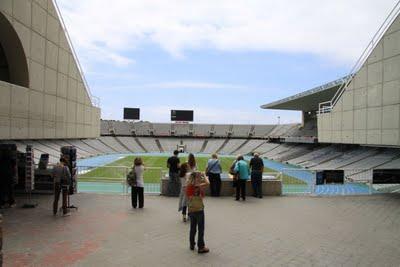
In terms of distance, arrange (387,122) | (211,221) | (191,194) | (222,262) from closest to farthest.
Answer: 1. (222,262)
2. (191,194)
3. (211,221)
4. (387,122)

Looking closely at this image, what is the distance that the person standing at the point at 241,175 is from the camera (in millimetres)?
12164

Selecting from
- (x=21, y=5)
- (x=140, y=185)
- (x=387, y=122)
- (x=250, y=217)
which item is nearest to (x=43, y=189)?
(x=140, y=185)

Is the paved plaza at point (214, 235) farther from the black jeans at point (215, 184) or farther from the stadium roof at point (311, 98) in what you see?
the stadium roof at point (311, 98)

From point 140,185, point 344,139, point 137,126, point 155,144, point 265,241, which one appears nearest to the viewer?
point 265,241

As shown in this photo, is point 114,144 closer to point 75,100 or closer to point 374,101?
point 75,100

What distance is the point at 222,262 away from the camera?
6.41m

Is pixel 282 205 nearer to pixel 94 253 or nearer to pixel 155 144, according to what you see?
pixel 94 253

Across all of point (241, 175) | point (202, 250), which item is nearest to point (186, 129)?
point (241, 175)

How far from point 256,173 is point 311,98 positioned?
38.4m

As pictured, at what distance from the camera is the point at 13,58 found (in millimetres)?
13656

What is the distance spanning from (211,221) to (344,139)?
17888 millimetres

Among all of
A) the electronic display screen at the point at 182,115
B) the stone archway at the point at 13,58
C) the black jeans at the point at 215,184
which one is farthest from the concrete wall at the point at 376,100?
the electronic display screen at the point at 182,115

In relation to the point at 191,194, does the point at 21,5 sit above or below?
above

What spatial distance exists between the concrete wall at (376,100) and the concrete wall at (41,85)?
16199 millimetres
